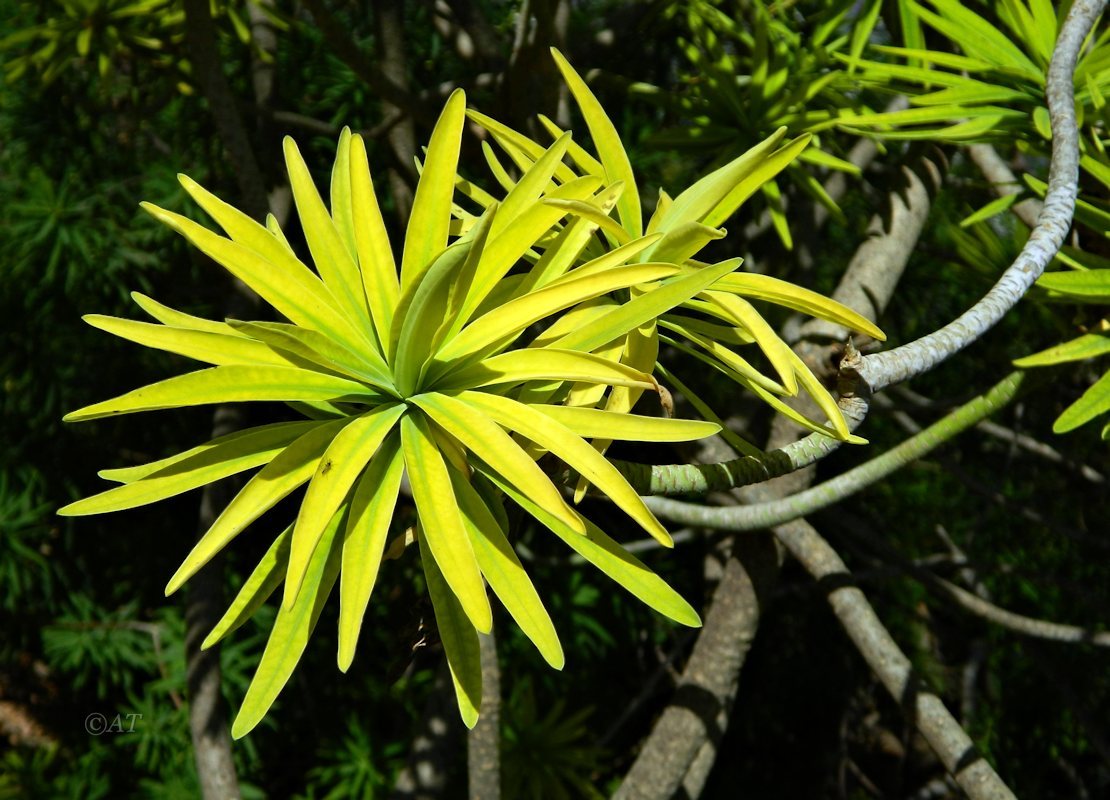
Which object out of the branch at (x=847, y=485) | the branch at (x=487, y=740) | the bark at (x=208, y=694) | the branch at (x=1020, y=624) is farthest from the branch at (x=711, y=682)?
the bark at (x=208, y=694)

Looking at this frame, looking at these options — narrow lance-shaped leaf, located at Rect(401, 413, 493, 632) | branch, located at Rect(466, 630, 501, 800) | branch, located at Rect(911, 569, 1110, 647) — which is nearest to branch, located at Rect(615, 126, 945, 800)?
branch, located at Rect(466, 630, 501, 800)

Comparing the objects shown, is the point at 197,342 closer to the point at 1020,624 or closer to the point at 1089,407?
the point at 1089,407

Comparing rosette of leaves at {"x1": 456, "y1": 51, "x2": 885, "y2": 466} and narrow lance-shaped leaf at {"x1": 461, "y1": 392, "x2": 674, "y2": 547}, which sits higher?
rosette of leaves at {"x1": 456, "y1": 51, "x2": 885, "y2": 466}

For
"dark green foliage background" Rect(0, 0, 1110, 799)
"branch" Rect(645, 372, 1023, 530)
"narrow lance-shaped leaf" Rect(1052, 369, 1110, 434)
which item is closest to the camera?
"narrow lance-shaped leaf" Rect(1052, 369, 1110, 434)

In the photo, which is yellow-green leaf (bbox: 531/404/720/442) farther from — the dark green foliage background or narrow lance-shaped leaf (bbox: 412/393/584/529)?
the dark green foliage background

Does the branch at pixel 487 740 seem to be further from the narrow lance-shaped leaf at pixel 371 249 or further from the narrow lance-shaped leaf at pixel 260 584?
the narrow lance-shaped leaf at pixel 371 249

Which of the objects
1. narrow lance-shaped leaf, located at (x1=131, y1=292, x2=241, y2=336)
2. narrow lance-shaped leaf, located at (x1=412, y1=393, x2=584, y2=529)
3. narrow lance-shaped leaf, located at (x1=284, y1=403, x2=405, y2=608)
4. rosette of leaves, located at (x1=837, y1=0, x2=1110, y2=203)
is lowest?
narrow lance-shaped leaf, located at (x1=284, y1=403, x2=405, y2=608)

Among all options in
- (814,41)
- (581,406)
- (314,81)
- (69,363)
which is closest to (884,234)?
(814,41)
